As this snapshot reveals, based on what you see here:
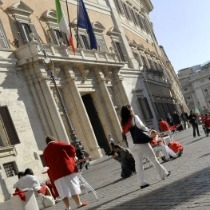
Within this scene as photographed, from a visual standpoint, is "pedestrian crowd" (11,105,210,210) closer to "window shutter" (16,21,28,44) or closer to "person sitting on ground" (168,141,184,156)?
"person sitting on ground" (168,141,184,156)

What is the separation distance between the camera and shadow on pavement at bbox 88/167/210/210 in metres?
6.98

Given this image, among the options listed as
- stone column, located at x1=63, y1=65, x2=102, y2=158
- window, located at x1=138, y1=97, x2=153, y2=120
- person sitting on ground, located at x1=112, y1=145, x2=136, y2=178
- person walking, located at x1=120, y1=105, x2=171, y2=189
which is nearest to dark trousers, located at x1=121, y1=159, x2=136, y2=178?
person sitting on ground, located at x1=112, y1=145, x2=136, y2=178

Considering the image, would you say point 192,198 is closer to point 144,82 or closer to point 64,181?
point 64,181

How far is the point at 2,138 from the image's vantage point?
19672mm

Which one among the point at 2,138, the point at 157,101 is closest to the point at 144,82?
the point at 157,101

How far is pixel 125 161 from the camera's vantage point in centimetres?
1314

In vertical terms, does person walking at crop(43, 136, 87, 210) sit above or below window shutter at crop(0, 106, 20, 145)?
below

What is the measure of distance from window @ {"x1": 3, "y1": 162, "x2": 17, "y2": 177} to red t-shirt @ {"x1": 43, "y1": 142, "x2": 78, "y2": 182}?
1063 cm

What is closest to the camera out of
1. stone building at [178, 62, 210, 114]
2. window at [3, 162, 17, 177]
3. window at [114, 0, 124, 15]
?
window at [3, 162, 17, 177]

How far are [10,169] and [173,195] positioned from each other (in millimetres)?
12942

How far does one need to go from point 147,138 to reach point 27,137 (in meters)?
12.5

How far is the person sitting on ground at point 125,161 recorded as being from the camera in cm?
1280

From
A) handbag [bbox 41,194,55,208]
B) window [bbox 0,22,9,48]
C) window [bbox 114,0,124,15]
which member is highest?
window [bbox 114,0,124,15]

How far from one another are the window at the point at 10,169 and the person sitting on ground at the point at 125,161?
6953 millimetres
